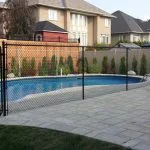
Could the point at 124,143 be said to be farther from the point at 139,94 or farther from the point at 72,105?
the point at 139,94

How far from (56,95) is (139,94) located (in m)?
2.90

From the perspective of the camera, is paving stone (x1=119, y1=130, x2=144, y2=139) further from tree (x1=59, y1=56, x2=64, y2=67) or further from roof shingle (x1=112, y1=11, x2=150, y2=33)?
roof shingle (x1=112, y1=11, x2=150, y2=33)

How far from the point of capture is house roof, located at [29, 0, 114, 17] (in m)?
34.4

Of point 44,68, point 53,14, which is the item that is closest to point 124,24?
point 53,14

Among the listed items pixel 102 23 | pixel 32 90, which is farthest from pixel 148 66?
pixel 102 23

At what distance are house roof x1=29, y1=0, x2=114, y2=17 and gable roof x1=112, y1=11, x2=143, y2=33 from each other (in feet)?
24.7

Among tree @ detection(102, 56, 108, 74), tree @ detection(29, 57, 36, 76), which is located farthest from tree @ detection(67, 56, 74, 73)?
tree @ detection(29, 57, 36, 76)

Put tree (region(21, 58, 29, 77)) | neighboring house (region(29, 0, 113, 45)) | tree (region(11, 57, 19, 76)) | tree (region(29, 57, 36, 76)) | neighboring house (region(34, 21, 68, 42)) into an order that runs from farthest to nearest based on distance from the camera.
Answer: neighboring house (region(29, 0, 113, 45)) → neighboring house (region(34, 21, 68, 42)) → tree (region(29, 57, 36, 76)) → tree (region(21, 58, 29, 77)) → tree (region(11, 57, 19, 76))

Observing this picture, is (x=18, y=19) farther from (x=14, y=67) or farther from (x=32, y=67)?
(x=14, y=67)

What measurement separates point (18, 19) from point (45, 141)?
82.0ft

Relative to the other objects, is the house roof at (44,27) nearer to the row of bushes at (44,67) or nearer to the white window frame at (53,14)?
the white window frame at (53,14)

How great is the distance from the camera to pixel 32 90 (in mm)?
16359

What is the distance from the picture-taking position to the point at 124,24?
1950 inches

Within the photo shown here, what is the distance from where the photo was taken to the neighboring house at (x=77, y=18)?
34.8 meters
